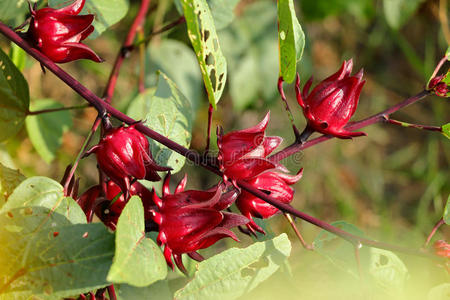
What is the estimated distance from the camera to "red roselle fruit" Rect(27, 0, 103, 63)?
77 centimetres

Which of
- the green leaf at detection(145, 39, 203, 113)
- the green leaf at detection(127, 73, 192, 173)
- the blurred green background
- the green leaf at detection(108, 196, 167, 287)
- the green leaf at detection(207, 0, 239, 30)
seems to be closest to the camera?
the green leaf at detection(108, 196, 167, 287)

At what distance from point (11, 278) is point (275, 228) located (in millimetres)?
1600

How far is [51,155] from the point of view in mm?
1469

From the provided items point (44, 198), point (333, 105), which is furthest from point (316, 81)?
point (44, 198)

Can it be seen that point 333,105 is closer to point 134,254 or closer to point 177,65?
point 134,254

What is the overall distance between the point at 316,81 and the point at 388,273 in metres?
1.67

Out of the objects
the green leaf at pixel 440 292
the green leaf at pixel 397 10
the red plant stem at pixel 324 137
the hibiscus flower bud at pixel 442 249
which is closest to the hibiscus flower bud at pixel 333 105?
the red plant stem at pixel 324 137

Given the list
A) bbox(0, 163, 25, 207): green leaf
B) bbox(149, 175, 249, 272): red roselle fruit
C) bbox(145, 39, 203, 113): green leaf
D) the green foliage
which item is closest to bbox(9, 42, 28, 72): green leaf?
bbox(0, 163, 25, 207): green leaf

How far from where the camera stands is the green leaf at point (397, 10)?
2.01 metres

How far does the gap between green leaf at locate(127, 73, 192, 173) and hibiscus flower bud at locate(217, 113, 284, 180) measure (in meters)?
0.19

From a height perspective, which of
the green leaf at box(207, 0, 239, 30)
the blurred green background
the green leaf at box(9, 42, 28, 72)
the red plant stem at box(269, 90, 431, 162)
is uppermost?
the green leaf at box(207, 0, 239, 30)

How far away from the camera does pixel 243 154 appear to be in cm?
75

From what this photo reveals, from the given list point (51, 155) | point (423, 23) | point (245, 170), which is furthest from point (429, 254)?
point (423, 23)

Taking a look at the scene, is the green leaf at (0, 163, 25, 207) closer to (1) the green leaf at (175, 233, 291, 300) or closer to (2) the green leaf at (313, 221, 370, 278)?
(1) the green leaf at (175, 233, 291, 300)
